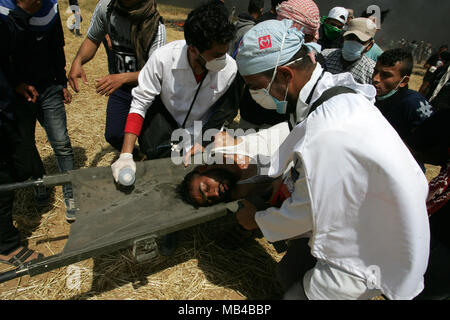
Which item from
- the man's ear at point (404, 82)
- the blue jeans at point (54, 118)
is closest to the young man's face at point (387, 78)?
the man's ear at point (404, 82)

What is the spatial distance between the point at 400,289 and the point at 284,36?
1548mm

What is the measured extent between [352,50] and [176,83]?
2227mm

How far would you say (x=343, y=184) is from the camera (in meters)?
1.31

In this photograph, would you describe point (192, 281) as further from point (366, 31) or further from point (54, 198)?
point (366, 31)

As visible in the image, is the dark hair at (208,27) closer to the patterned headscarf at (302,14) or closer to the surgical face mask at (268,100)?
the surgical face mask at (268,100)

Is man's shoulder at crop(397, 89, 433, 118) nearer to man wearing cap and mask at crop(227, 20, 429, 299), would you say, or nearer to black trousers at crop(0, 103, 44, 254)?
man wearing cap and mask at crop(227, 20, 429, 299)

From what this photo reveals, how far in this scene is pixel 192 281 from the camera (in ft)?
8.47

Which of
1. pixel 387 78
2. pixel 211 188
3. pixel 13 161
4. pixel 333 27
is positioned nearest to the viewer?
pixel 13 161

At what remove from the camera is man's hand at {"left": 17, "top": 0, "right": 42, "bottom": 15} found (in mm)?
2008

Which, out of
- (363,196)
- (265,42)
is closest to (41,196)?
(265,42)

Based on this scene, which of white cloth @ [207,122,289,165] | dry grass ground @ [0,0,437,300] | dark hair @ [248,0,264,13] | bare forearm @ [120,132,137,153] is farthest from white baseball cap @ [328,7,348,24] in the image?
bare forearm @ [120,132,137,153]

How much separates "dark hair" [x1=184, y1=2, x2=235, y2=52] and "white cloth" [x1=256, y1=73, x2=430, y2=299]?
1.02 m

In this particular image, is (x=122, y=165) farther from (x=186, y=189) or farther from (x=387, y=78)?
(x=387, y=78)

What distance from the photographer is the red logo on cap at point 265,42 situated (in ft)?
5.64
